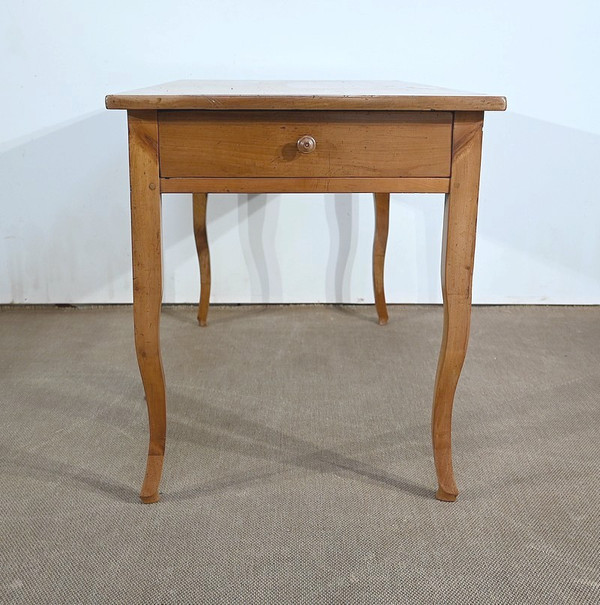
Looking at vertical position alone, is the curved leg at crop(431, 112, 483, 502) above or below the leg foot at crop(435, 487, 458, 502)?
above

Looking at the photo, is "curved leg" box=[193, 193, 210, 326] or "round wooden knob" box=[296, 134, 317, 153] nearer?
"round wooden knob" box=[296, 134, 317, 153]

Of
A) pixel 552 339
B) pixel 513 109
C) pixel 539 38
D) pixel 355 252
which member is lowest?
pixel 552 339

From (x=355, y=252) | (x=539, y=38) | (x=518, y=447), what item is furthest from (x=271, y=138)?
(x=539, y=38)

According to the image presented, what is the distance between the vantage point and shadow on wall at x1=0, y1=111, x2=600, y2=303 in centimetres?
242

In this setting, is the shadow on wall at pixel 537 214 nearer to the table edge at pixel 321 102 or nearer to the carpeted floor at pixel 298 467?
the carpeted floor at pixel 298 467

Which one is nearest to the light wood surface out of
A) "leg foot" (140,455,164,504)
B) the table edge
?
the table edge

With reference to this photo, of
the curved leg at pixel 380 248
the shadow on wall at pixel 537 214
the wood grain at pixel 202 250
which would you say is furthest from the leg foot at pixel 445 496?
the shadow on wall at pixel 537 214

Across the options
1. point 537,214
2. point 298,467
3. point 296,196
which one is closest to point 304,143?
point 298,467

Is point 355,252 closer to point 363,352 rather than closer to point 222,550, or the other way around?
point 363,352

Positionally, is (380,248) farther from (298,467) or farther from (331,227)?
(298,467)

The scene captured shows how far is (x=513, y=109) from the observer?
94.8 inches

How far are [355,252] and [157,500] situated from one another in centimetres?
129

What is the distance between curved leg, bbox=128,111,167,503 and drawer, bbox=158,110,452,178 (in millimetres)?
28

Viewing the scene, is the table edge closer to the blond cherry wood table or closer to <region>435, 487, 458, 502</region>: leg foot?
the blond cherry wood table
